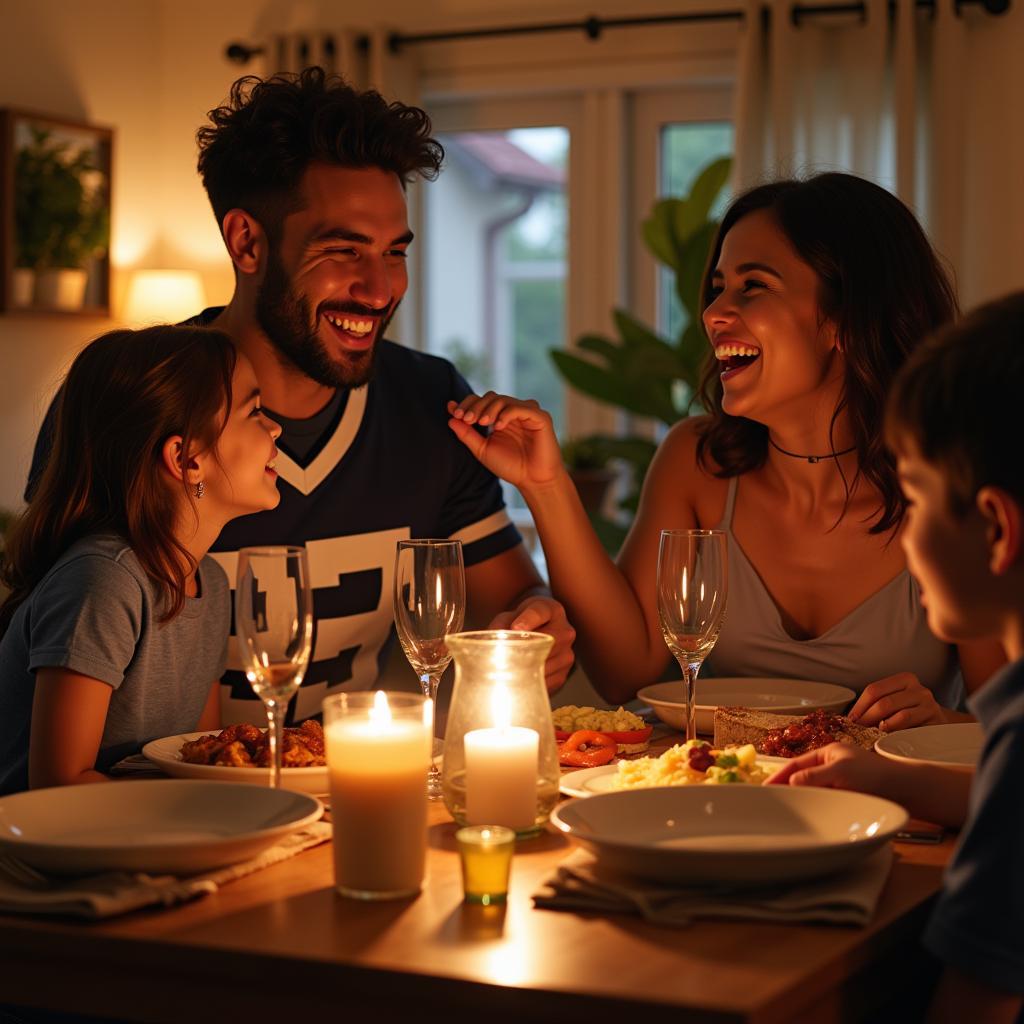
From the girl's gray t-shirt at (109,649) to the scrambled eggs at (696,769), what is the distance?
1.94 feet

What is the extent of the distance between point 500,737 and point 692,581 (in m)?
0.38

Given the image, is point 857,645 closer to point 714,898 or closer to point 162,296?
point 714,898

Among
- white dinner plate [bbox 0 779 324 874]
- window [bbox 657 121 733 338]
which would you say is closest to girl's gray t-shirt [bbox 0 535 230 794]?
white dinner plate [bbox 0 779 324 874]

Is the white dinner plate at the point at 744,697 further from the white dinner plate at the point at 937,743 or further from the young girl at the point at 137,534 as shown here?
the young girl at the point at 137,534

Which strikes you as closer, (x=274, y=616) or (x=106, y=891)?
(x=106, y=891)

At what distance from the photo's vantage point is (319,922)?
3.65ft

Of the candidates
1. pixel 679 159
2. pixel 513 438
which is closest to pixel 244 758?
pixel 513 438

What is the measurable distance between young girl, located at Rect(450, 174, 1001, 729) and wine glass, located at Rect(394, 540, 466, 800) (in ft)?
2.20

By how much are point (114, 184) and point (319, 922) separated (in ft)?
15.5

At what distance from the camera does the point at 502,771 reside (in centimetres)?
131

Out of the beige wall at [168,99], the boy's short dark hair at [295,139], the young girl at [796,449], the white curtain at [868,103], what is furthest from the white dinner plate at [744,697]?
the beige wall at [168,99]

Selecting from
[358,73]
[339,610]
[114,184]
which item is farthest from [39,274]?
[339,610]

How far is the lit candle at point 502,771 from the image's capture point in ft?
4.28

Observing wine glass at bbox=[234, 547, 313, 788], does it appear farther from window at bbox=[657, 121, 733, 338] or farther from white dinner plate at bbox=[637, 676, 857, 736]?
window at bbox=[657, 121, 733, 338]
